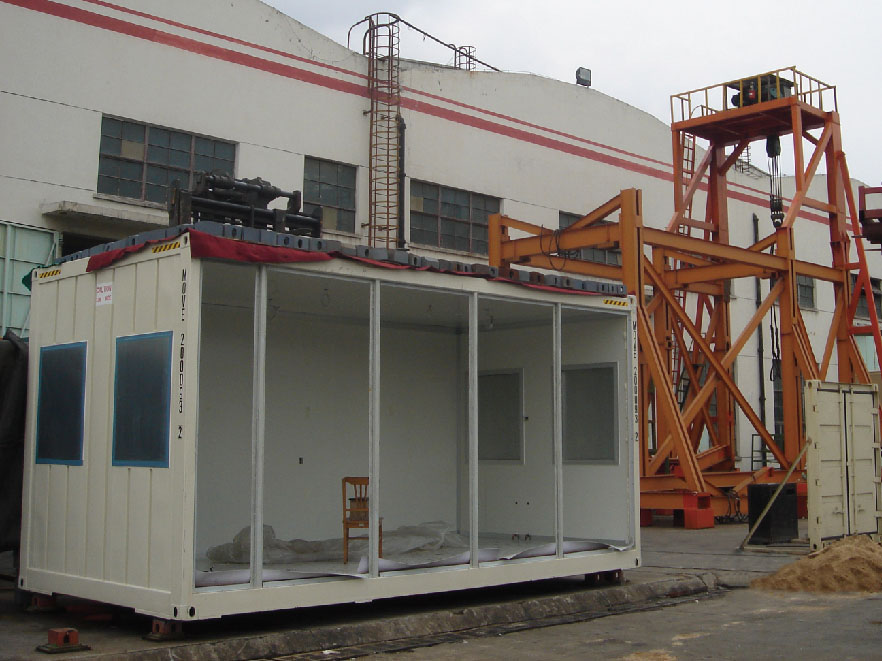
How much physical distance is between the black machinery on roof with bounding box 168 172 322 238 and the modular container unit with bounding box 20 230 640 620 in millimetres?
522

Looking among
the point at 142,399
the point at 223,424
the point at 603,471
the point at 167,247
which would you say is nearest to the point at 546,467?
the point at 603,471

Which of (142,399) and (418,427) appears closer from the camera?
(142,399)

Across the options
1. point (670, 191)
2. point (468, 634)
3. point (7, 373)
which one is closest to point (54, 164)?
point (7, 373)

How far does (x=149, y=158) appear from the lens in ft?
56.6

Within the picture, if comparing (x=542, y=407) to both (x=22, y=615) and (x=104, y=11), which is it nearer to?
(x=22, y=615)

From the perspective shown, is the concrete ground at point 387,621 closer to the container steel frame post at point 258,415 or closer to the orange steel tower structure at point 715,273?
the container steel frame post at point 258,415

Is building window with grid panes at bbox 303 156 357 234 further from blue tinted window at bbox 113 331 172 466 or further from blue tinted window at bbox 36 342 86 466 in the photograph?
blue tinted window at bbox 113 331 172 466

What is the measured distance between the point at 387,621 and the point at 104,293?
3746mm

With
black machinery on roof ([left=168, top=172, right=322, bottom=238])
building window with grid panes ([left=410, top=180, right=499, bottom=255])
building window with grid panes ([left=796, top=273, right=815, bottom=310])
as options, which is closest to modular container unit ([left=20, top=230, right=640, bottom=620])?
black machinery on roof ([left=168, top=172, right=322, bottom=238])

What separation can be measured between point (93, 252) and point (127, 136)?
8.79m

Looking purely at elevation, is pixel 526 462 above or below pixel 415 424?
below

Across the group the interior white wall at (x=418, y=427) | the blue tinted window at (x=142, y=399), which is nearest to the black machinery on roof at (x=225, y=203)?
the blue tinted window at (x=142, y=399)

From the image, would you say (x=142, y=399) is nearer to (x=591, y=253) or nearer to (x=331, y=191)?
(x=331, y=191)

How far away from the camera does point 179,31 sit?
17750 mm
